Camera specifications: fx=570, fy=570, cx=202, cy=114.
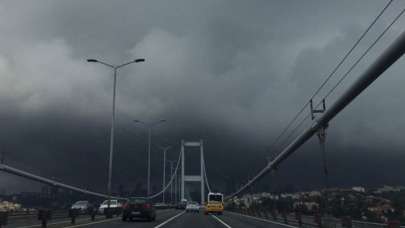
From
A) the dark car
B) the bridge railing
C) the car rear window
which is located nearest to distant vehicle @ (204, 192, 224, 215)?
the bridge railing

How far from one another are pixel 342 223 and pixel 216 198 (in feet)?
187

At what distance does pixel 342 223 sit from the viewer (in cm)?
2764

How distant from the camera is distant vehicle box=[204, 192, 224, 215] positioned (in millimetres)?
81650

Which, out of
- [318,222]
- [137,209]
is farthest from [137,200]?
[318,222]

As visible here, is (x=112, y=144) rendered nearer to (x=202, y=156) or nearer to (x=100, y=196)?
(x=100, y=196)

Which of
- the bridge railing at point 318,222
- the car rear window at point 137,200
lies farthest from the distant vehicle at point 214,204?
the car rear window at point 137,200

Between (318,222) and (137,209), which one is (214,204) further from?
(318,222)

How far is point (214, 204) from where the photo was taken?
82500 millimetres

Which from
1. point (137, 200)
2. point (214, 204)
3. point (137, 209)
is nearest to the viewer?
point (137, 209)

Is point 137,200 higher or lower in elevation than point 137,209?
→ higher

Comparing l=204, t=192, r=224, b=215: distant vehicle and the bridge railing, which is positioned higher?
l=204, t=192, r=224, b=215: distant vehicle

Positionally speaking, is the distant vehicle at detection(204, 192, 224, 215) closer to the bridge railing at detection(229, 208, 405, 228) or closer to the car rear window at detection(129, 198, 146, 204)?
the bridge railing at detection(229, 208, 405, 228)

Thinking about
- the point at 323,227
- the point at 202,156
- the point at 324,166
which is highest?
the point at 202,156

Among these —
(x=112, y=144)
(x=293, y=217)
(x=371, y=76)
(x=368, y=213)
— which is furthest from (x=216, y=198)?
(x=371, y=76)
